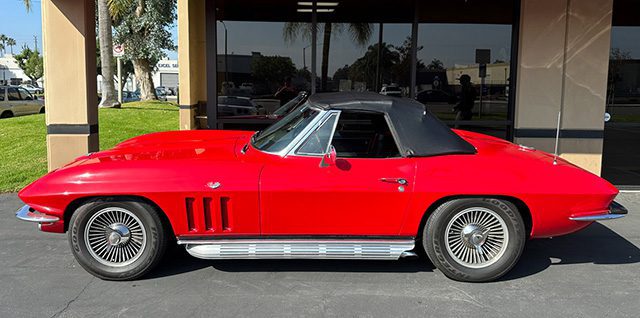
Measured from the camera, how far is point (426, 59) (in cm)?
865

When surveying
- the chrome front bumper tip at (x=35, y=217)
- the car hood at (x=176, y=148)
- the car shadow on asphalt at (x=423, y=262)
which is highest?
the car hood at (x=176, y=148)

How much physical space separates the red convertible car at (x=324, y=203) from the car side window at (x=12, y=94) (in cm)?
1803

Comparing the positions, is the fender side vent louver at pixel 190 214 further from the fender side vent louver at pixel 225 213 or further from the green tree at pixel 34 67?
the green tree at pixel 34 67

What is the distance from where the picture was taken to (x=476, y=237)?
13.5ft

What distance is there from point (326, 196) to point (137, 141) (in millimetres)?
2356

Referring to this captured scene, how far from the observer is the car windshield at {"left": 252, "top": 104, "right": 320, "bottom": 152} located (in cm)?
429

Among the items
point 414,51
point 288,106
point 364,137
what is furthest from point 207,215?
point 414,51

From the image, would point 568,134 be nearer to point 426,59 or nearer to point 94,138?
point 426,59

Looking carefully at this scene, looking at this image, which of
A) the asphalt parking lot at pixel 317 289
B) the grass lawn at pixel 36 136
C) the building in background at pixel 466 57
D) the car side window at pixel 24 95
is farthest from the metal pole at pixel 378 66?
the car side window at pixel 24 95

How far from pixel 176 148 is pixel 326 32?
4.84m

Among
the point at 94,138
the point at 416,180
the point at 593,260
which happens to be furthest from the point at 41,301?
the point at 593,260

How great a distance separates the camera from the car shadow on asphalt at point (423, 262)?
443 centimetres

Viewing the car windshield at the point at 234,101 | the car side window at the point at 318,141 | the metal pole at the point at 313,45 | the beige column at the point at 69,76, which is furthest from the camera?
the car windshield at the point at 234,101

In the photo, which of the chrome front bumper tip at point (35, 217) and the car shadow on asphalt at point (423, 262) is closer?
the chrome front bumper tip at point (35, 217)
